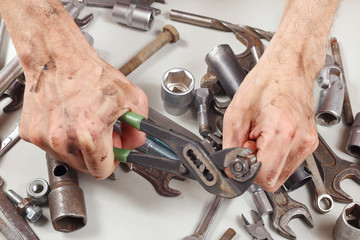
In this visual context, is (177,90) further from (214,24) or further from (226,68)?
(214,24)

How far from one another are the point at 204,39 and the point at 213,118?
1.10 feet

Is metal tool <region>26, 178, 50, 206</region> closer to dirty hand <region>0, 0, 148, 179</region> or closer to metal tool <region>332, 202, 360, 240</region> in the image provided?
dirty hand <region>0, 0, 148, 179</region>

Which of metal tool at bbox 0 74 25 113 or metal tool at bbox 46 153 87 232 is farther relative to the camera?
metal tool at bbox 0 74 25 113

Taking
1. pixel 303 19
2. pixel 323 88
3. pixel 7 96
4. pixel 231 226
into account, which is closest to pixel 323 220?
pixel 231 226

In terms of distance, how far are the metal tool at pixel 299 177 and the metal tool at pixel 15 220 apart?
0.68 metres

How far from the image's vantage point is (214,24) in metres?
1.59

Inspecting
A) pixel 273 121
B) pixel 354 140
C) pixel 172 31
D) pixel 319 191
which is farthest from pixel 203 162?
pixel 172 31

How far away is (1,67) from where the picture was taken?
1.45 m

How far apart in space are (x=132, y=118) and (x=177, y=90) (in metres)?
0.43

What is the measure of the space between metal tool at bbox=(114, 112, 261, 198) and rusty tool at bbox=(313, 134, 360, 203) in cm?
49

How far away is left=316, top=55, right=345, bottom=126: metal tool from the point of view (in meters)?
1.37

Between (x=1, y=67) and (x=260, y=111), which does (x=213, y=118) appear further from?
(x=1, y=67)

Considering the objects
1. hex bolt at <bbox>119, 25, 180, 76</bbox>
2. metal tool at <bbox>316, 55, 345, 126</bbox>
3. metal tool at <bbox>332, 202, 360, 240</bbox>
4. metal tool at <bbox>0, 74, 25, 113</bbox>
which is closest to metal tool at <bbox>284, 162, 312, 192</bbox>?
metal tool at <bbox>332, 202, 360, 240</bbox>

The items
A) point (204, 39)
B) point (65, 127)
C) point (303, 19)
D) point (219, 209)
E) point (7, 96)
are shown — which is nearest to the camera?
point (65, 127)
